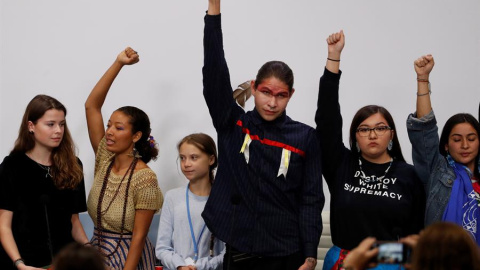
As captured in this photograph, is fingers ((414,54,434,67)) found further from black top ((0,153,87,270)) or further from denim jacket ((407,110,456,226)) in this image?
black top ((0,153,87,270))

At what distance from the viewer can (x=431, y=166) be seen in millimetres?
2816

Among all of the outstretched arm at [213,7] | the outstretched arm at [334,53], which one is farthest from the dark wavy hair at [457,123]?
the outstretched arm at [213,7]

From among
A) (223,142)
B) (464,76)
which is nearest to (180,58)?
(223,142)

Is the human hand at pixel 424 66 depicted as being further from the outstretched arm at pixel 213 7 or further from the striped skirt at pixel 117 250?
the striped skirt at pixel 117 250

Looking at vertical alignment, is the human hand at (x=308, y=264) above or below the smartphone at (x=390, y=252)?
below

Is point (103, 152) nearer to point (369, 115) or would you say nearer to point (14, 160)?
point (14, 160)

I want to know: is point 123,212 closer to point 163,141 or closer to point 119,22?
point 163,141

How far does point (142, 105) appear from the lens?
11.8ft

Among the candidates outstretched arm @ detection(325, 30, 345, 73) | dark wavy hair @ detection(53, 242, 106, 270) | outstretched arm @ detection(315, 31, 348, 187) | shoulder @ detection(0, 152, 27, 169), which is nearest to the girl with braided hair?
shoulder @ detection(0, 152, 27, 169)

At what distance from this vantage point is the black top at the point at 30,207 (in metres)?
2.91

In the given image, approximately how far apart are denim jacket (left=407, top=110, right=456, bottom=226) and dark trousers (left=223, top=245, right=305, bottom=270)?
580mm

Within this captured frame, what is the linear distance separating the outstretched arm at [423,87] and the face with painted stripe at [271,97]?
54 centimetres

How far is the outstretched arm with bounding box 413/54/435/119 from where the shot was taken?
2787 mm

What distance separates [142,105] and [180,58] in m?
0.31
